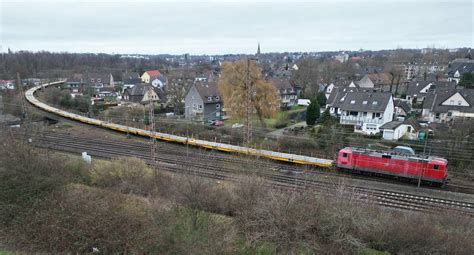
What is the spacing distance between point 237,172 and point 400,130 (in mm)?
19276

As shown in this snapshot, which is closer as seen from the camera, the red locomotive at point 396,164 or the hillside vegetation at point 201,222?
the hillside vegetation at point 201,222

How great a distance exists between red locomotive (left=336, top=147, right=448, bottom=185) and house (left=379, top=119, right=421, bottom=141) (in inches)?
333

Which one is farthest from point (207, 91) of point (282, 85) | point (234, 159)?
point (234, 159)

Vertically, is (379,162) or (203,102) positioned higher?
(203,102)

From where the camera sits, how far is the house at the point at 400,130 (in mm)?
30828

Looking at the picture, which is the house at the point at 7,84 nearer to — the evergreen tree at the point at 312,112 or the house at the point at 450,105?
the evergreen tree at the point at 312,112

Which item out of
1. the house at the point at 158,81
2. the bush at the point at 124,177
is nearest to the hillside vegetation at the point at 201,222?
the bush at the point at 124,177

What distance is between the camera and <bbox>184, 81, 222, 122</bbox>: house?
43737 millimetres

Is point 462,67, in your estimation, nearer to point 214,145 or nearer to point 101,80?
point 214,145

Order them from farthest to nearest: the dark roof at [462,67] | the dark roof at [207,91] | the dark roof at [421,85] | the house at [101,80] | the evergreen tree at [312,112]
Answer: the house at [101,80] → the dark roof at [462,67] → the dark roof at [421,85] → the dark roof at [207,91] → the evergreen tree at [312,112]

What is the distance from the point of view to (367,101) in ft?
120

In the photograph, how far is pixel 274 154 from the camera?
90.6 feet

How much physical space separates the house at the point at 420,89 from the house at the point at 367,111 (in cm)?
1668

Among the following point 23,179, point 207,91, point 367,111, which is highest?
point 207,91
